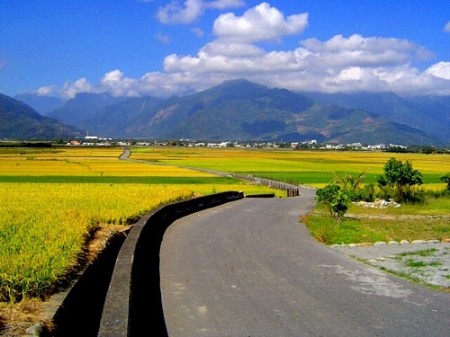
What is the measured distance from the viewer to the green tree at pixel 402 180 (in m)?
37.3

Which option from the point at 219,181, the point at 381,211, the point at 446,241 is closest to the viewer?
the point at 446,241

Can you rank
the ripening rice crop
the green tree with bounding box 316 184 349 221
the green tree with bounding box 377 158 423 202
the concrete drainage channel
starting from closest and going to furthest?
the concrete drainage channel, the ripening rice crop, the green tree with bounding box 316 184 349 221, the green tree with bounding box 377 158 423 202

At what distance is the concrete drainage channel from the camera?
23.3ft

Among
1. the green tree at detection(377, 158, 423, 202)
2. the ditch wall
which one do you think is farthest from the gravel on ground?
the green tree at detection(377, 158, 423, 202)

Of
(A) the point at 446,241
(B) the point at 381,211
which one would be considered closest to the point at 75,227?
(A) the point at 446,241

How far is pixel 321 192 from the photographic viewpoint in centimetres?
2644

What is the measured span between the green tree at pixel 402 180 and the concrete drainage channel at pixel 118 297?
2583 centimetres

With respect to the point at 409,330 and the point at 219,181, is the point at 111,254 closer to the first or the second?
the point at 409,330

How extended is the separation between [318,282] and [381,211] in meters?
22.7

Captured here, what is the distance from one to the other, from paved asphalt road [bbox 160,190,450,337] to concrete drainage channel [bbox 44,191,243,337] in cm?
31

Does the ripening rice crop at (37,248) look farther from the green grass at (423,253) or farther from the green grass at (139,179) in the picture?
the green grass at (139,179)

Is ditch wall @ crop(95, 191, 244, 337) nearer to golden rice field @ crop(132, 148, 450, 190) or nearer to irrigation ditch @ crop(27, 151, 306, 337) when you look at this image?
irrigation ditch @ crop(27, 151, 306, 337)

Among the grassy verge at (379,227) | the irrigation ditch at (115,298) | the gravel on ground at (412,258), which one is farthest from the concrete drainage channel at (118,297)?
the grassy verge at (379,227)

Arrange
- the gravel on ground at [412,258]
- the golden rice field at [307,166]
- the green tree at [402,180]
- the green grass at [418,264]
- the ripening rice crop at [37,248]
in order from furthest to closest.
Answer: the golden rice field at [307,166] < the green tree at [402,180] < the green grass at [418,264] < the gravel on ground at [412,258] < the ripening rice crop at [37,248]
